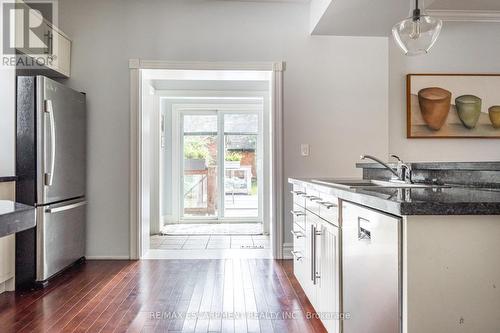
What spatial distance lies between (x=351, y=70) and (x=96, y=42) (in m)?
2.68

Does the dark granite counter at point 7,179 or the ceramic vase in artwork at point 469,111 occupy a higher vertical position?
the ceramic vase in artwork at point 469,111

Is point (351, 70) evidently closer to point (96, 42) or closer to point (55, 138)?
point (96, 42)

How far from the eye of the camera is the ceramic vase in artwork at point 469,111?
366 centimetres

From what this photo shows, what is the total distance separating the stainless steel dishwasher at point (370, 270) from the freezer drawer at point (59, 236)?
2320mm

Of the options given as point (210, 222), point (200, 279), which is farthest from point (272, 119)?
point (210, 222)

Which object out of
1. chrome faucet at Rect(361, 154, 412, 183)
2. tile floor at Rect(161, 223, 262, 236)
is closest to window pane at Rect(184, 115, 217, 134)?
tile floor at Rect(161, 223, 262, 236)

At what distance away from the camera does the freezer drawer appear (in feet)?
8.85

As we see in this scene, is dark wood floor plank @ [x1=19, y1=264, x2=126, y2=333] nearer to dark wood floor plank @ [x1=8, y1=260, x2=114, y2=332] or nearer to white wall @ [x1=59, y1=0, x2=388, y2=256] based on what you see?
dark wood floor plank @ [x1=8, y1=260, x2=114, y2=332]

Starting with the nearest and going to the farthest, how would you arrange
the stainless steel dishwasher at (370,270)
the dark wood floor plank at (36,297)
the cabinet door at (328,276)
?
the stainless steel dishwasher at (370,270) < the cabinet door at (328,276) < the dark wood floor plank at (36,297)

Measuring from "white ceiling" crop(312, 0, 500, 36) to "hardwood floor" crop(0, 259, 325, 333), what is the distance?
2385 mm

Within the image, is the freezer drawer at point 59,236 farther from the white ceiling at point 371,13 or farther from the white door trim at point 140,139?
the white ceiling at point 371,13

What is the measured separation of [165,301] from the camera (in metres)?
2.45

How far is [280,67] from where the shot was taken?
11.9 feet

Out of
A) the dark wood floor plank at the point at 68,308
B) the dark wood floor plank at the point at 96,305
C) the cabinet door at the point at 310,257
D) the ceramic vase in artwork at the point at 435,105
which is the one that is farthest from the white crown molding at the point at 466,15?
the dark wood floor plank at the point at 68,308
